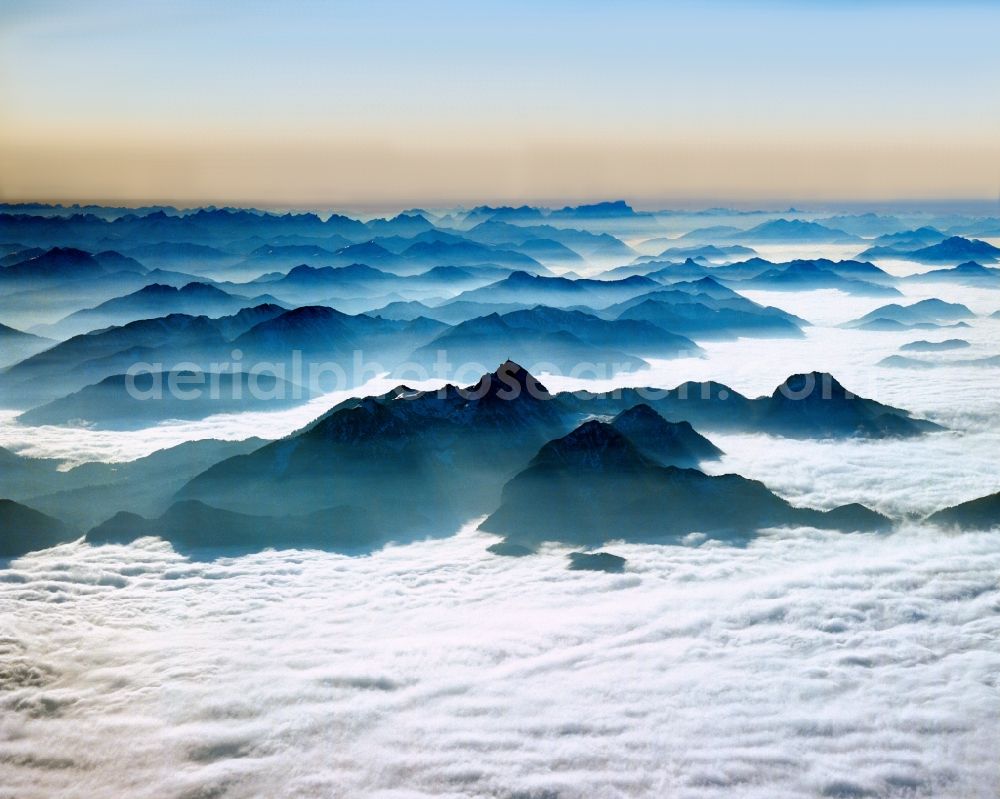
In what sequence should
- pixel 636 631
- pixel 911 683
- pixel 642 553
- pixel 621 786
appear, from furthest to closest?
1. pixel 642 553
2. pixel 636 631
3. pixel 911 683
4. pixel 621 786

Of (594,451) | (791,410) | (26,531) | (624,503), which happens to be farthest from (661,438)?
(26,531)

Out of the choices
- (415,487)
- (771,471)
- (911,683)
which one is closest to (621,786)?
(911,683)

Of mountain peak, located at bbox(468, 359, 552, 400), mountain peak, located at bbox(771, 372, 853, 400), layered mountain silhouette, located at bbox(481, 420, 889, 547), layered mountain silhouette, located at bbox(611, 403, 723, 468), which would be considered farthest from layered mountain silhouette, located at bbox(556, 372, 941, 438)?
layered mountain silhouette, located at bbox(481, 420, 889, 547)

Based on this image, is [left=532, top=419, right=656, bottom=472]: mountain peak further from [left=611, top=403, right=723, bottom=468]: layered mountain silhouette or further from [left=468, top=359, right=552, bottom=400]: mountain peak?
[left=468, top=359, right=552, bottom=400]: mountain peak

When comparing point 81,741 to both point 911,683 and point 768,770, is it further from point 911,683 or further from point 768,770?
point 911,683

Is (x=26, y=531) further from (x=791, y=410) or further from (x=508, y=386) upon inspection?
(x=791, y=410)

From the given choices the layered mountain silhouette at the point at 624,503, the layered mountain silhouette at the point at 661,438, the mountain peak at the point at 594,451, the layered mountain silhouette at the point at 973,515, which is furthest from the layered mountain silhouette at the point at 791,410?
the layered mountain silhouette at the point at 973,515

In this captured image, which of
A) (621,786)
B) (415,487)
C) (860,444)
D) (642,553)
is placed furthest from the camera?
(860,444)

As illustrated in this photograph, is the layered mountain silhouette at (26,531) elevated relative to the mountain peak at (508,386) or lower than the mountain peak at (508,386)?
lower

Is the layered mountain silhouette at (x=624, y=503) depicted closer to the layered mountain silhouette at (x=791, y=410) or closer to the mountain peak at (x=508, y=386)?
the mountain peak at (x=508, y=386)

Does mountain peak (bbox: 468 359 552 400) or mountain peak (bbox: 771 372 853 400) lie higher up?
mountain peak (bbox: 468 359 552 400)

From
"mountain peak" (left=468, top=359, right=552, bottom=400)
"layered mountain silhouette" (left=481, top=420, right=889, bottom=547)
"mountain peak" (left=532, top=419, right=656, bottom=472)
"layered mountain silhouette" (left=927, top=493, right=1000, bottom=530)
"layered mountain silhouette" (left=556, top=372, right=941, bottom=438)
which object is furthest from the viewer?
"layered mountain silhouette" (left=556, top=372, right=941, bottom=438)
